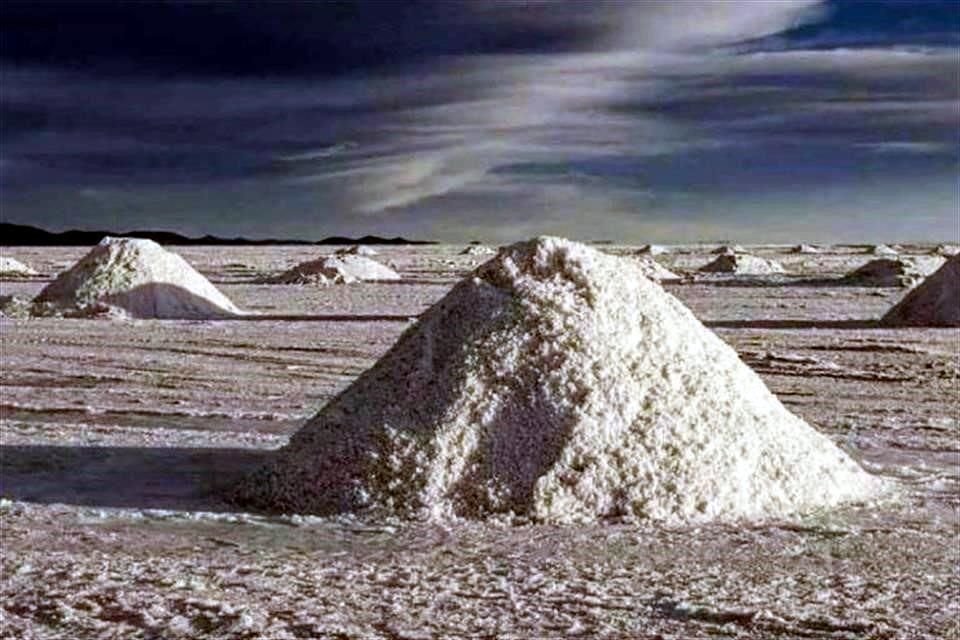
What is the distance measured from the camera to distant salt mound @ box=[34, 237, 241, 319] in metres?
16.1

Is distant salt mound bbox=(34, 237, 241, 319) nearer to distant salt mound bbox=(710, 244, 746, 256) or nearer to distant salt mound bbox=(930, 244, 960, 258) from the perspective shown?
distant salt mound bbox=(710, 244, 746, 256)

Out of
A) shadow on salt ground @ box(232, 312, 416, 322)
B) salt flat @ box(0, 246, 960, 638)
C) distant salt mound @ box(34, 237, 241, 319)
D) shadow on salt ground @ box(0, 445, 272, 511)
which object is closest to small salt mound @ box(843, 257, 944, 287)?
shadow on salt ground @ box(232, 312, 416, 322)

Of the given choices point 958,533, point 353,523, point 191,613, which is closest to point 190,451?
point 353,523

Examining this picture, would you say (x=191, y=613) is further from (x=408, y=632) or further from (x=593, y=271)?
(x=593, y=271)

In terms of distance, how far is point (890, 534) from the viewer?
5551mm

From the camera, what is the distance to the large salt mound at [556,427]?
581cm

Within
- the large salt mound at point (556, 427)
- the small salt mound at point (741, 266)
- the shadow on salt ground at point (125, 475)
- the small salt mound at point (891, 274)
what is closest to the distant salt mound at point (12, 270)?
the small salt mound at point (741, 266)

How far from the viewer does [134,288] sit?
16328mm

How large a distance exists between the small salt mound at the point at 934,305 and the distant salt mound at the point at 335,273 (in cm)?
1026

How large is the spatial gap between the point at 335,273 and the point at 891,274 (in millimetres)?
8571

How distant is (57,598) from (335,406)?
208 cm

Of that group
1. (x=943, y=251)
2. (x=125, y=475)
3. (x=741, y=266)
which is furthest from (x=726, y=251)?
(x=125, y=475)

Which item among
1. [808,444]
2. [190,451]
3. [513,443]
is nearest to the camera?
[513,443]

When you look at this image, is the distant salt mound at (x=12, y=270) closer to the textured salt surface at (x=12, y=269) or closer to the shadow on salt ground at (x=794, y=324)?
the textured salt surface at (x=12, y=269)
